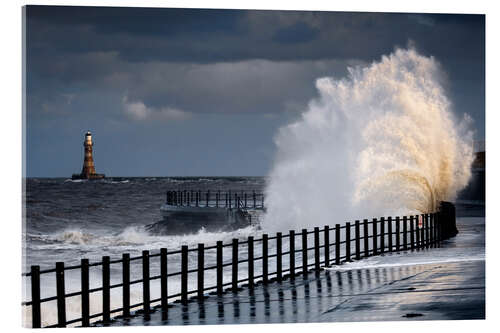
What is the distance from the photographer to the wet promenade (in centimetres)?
959

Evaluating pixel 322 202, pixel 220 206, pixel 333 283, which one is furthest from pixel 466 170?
pixel 220 206

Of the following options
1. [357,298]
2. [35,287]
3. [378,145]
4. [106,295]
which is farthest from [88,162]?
[378,145]

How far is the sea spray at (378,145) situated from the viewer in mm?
13703

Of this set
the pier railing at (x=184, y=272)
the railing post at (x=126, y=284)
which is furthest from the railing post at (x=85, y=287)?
the railing post at (x=126, y=284)

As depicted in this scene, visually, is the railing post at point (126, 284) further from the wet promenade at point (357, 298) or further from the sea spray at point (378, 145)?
the sea spray at point (378, 145)

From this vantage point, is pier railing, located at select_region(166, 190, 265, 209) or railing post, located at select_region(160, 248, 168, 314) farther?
pier railing, located at select_region(166, 190, 265, 209)

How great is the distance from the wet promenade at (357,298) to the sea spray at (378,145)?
5.43 ft

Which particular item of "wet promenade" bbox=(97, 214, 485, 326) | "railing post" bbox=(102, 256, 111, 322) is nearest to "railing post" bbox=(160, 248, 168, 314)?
"wet promenade" bbox=(97, 214, 485, 326)

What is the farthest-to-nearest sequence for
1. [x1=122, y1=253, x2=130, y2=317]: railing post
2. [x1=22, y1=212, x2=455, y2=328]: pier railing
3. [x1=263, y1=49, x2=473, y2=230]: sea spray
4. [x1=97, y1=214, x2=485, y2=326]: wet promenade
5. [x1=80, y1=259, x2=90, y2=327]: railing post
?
1. [x1=263, y1=49, x2=473, y2=230]: sea spray
2. [x1=122, y1=253, x2=130, y2=317]: railing post
3. [x1=97, y1=214, x2=485, y2=326]: wet promenade
4. [x1=80, y1=259, x2=90, y2=327]: railing post
5. [x1=22, y1=212, x2=455, y2=328]: pier railing

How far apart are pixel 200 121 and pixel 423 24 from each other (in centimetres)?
296

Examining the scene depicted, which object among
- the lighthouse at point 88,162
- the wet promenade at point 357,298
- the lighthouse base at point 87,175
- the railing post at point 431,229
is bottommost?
the wet promenade at point 357,298

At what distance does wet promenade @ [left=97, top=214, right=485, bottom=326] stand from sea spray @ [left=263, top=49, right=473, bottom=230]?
1654mm

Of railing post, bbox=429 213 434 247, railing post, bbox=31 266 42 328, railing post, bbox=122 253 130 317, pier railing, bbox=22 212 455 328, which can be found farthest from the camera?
railing post, bbox=429 213 434 247

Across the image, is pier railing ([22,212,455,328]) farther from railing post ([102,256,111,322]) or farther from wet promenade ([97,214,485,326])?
wet promenade ([97,214,485,326])
